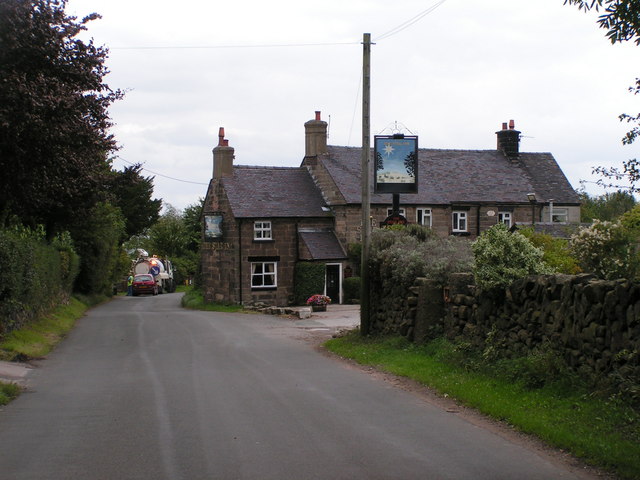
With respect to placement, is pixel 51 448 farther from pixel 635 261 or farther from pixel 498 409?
pixel 635 261

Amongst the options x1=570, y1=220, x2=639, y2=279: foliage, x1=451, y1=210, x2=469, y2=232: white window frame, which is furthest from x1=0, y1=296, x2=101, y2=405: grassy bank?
x1=451, y1=210, x2=469, y2=232: white window frame

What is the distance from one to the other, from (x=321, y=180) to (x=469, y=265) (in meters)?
31.0

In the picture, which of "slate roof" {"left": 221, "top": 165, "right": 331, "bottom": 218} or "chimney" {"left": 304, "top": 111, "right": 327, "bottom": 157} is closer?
"slate roof" {"left": 221, "top": 165, "right": 331, "bottom": 218}

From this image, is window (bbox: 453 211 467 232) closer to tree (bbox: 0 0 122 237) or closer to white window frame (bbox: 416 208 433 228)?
white window frame (bbox: 416 208 433 228)

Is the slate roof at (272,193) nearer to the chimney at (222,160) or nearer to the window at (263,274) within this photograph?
the chimney at (222,160)

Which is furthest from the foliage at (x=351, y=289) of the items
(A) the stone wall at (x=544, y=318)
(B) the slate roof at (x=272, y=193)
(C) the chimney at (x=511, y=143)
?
(A) the stone wall at (x=544, y=318)

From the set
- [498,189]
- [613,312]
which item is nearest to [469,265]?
[613,312]

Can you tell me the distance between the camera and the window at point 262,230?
44000mm

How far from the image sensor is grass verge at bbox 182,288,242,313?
141ft

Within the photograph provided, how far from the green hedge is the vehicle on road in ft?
109

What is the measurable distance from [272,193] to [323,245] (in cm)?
469

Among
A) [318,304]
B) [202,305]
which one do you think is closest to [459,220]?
[318,304]

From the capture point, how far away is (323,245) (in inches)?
1738

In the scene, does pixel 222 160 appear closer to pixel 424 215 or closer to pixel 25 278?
pixel 424 215
